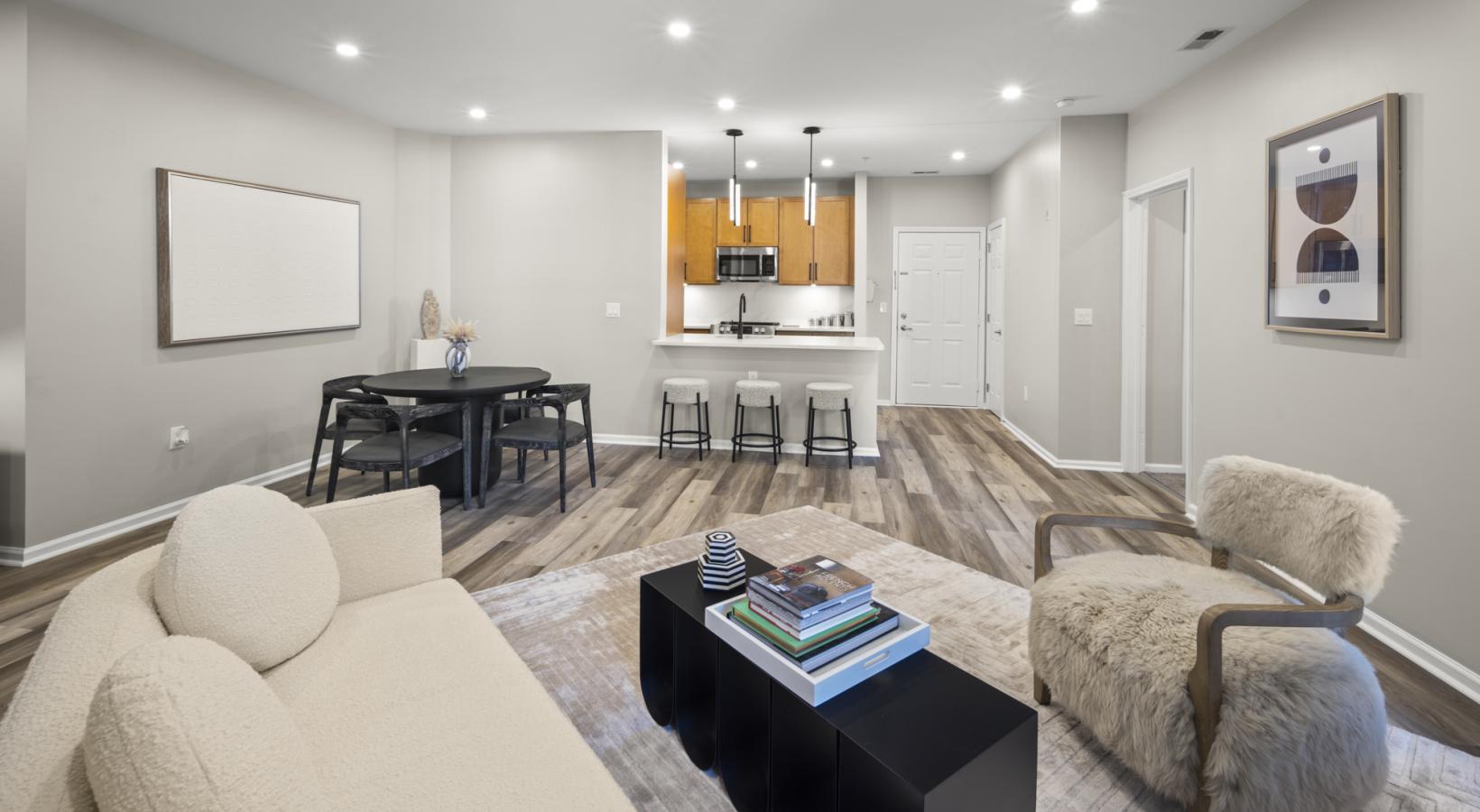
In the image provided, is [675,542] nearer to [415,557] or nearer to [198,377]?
[415,557]

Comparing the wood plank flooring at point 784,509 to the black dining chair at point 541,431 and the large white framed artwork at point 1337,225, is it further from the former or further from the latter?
the large white framed artwork at point 1337,225

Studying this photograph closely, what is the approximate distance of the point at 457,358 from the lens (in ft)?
14.6

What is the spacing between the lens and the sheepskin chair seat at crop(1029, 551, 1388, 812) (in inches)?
59.1

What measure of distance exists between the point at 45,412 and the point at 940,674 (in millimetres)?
4212

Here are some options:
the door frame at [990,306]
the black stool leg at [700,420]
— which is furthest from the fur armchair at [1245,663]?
the door frame at [990,306]

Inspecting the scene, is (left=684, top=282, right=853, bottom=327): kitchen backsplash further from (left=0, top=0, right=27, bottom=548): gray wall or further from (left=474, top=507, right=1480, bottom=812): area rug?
(left=0, top=0, right=27, bottom=548): gray wall

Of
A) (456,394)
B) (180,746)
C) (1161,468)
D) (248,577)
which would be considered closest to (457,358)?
(456,394)

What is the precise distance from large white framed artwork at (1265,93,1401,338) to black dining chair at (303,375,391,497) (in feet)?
14.9

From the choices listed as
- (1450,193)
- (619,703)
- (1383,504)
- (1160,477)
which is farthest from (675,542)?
(1160,477)

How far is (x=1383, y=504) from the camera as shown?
1.73 metres

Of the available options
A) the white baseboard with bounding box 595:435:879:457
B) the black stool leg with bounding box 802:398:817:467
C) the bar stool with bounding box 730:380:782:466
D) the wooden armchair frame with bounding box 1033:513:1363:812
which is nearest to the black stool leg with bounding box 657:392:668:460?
the white baseboard with bounding box 595:435:879:457

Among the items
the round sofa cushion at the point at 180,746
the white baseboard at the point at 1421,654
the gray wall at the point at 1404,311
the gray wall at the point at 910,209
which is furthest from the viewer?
the gray wall at the point at 910,209

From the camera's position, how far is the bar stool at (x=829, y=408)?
17.6 feet

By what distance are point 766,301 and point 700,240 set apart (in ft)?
3.56
